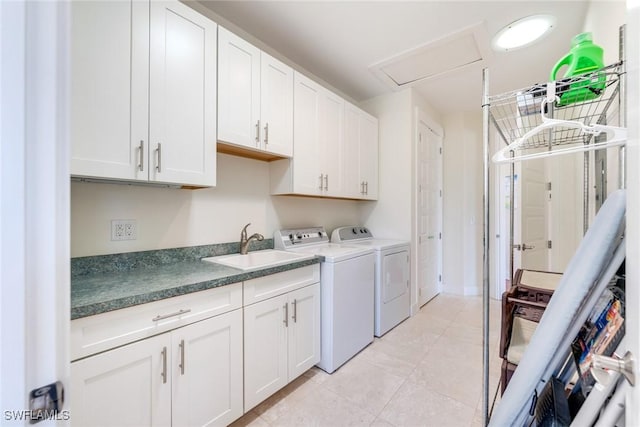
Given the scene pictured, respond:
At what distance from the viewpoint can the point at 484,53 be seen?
228 cm

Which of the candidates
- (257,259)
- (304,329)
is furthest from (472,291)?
(257,259)

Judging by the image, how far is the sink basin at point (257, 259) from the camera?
1.58 meters

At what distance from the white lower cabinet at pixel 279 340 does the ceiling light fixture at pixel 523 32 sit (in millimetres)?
2464

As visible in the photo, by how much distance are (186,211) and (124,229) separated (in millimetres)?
367

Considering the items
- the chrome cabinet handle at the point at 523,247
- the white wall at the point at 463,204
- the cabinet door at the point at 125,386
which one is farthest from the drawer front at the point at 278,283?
the white wall at the point at 463,204

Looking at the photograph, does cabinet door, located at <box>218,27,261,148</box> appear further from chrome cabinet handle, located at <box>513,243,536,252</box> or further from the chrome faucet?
chrome cabinet handle, located at <box>513,243,536,252</box>

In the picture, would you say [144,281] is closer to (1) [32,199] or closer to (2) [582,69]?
(1) [32,199]

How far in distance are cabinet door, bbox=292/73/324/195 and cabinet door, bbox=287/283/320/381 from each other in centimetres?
85

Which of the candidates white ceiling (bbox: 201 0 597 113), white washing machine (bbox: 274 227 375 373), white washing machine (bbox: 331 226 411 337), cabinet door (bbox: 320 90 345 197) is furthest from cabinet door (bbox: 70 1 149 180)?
white washing machine (bbox: 331 226 411 337)

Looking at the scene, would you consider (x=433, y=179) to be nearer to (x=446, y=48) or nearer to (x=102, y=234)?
(x=446, y=48)

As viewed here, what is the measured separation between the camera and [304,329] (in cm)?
A: 182

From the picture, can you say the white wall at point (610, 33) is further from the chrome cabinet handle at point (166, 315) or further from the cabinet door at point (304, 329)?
the chrome cabinet handle at point (166, 315)

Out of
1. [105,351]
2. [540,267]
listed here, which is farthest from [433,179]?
[105,351]

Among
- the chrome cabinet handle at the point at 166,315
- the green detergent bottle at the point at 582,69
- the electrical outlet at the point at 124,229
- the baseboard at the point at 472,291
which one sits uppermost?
the green detergent bottle at the point at 582,69
